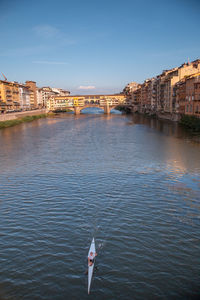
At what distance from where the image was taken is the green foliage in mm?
49656

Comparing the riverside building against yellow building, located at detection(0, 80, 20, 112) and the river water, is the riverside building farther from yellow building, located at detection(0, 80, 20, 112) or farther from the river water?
yellow building, located at detection(0, 80, 20, 112)

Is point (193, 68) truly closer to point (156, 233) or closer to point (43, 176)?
point (43, 176)

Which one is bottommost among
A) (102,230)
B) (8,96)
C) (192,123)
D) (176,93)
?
(102,230)

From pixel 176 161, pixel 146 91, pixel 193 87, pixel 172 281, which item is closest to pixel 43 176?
pixel 176 161

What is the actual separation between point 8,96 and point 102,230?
315 feet

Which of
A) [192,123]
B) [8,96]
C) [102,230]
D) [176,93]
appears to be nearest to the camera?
[102,230]

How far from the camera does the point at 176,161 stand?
89.9 ft

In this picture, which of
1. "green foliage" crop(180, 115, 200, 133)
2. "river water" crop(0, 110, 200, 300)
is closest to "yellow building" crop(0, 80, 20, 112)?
"green foliage" crop(180, 115, 200, 133)

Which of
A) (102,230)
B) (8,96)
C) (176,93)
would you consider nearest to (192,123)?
(176,93)

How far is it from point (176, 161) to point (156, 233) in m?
15.4

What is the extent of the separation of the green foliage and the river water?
25897 mm

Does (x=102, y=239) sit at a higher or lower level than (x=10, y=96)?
lower

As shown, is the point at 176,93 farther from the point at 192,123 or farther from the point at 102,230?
the point at 102,230

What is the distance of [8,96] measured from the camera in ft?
332
